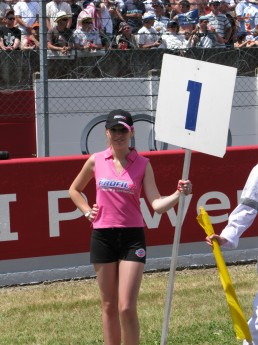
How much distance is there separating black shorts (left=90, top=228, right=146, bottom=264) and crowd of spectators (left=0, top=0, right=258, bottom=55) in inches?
272

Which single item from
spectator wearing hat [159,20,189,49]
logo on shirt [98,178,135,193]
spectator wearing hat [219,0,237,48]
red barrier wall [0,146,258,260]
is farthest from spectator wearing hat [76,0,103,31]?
logo on shirt [98,178,135,193]

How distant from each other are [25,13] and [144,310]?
7500mm

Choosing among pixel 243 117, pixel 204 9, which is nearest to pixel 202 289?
pixel 243 117

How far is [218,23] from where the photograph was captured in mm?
15711

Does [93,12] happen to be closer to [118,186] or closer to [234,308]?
[118,186]

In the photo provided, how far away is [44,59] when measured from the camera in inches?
425

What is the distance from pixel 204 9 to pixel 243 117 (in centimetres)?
270

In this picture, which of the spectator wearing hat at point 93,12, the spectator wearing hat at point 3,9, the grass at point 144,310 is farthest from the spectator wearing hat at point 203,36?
the grass at point 144,310

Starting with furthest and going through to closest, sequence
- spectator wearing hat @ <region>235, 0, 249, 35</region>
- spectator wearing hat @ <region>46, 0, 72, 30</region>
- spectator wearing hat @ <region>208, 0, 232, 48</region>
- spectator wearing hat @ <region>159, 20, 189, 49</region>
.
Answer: spectator wearing hat @ <region>235, 0, 249, 35</region> < spectator wearing hat @ <region>208, 0, 232, 48</region> < spectator wearing hat @ <region>159, 20, 189, 49</region> < spectator wearing hat @ <region>46, 0, 72, 30</region>

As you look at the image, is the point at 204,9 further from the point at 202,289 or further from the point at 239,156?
the point at 202,289

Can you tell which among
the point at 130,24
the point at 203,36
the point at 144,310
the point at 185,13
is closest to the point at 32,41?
the point at 130,24

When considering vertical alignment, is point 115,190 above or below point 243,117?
above

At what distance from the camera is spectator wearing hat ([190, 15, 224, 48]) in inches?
595

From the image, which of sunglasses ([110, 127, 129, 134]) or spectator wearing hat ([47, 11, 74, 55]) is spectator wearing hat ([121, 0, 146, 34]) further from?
sunglasses ([110, 127, 129, 134])
